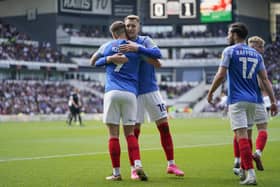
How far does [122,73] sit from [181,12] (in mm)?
74641

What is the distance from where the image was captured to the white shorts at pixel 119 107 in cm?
920

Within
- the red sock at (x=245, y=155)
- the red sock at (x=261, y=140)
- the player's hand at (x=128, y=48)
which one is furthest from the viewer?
the red sock at (x=261, y=140)

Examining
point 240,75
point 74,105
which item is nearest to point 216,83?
point 240,75

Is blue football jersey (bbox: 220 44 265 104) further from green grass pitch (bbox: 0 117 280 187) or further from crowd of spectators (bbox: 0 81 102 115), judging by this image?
crowd of spectators (bbox: 0 81 102 115)

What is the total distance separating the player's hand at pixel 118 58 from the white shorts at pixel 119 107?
0.44m

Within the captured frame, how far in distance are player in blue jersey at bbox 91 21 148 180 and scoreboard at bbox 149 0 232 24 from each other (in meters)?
68.2

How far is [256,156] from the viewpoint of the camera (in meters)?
10.7

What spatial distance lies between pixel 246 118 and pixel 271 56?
231ft

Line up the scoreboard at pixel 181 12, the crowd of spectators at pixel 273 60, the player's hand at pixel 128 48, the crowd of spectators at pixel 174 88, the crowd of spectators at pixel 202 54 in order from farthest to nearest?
the crowd of spectators at pixel 202 54 → the scoreboard at pixel 181 12 → the crowd of spectators at pixel 174 88 → the crowd of spectators at pixel 273 60 → the player's hand at pixel 128 48

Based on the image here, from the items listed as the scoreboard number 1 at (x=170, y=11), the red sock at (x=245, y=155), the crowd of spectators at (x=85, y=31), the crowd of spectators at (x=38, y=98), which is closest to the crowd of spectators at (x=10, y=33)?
the crowd of spectators at (x=85, y=31)

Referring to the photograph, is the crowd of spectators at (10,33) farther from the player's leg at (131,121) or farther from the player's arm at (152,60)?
the player's leg at (131,121)

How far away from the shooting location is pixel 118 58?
9148 mm

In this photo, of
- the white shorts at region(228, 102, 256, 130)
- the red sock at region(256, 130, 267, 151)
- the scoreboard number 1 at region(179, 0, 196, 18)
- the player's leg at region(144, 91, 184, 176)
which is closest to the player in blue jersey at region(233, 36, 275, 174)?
the red sock at region(256, 130, 267, 151)

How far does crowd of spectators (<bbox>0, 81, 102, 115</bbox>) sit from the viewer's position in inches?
2162
